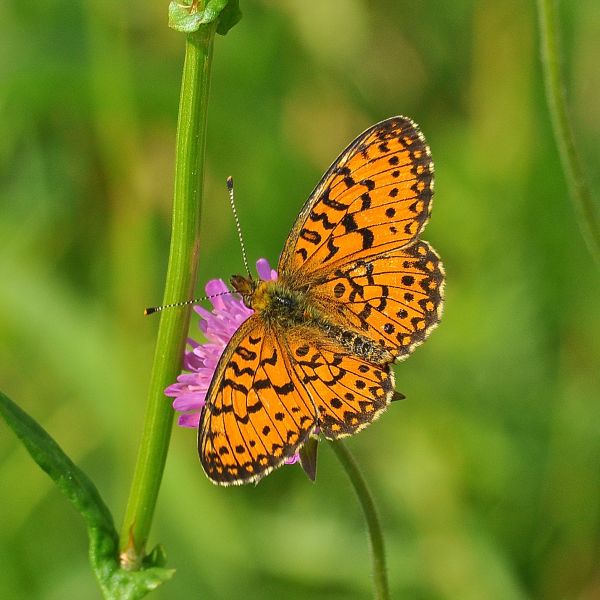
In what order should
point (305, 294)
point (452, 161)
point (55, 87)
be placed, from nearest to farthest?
1. point (305, 294)
2. point (55, 87)
3. point (452, 161)

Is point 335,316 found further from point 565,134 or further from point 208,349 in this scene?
point 565,134

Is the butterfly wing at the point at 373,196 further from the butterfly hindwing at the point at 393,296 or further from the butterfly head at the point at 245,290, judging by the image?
the butterfly head at the point at 245,290

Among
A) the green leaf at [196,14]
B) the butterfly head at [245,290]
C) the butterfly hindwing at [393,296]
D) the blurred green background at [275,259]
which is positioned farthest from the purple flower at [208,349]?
the blurred green background at [275,259]

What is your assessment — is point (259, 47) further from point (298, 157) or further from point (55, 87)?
point (55, 87)

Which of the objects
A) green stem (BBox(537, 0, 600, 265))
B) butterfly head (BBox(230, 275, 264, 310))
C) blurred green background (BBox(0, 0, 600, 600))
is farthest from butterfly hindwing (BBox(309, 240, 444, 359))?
blurred green background (BBox(0, 0, 600, 600))

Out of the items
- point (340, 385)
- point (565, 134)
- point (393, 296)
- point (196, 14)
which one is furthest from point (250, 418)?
point (565, 134)

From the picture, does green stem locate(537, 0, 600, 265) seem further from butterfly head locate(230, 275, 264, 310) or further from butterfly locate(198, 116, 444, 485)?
butterfly head locate(230, 275, 264, 310)

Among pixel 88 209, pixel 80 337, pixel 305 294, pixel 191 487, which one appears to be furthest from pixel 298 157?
pixel 305 294
